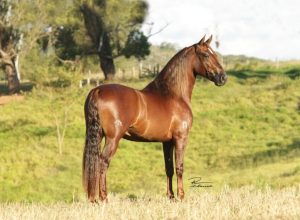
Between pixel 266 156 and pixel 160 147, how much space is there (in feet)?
22.9

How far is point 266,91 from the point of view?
47.2 m

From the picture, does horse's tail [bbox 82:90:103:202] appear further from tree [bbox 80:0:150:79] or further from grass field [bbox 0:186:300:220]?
tree [bbox 80:0:150:79]

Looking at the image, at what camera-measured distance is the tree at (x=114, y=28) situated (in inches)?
2375

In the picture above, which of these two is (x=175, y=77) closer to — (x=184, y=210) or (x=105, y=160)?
(x=105, y=160)

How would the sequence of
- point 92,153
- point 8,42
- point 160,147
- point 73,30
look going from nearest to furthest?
point 92,153
point 160,147
point 8,42
point 73,30

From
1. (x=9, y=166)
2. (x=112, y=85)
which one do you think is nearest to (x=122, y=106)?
(x=112, y=85)

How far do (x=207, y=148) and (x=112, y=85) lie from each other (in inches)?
977

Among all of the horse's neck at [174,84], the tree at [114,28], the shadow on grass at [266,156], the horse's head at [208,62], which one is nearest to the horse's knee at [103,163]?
the horse's neck at [174,84]

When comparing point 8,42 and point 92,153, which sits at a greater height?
point 8,42

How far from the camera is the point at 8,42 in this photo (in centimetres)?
5831

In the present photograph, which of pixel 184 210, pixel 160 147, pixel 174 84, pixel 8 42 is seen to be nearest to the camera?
pixel 184 210

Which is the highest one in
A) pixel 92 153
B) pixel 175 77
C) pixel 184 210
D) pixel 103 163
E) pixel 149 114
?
pixel 175 77

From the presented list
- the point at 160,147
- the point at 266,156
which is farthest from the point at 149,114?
the point at 160,147

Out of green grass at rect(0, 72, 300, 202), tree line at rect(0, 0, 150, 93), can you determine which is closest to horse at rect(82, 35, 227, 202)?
green grass at rect(0, 72, 300, 202)
